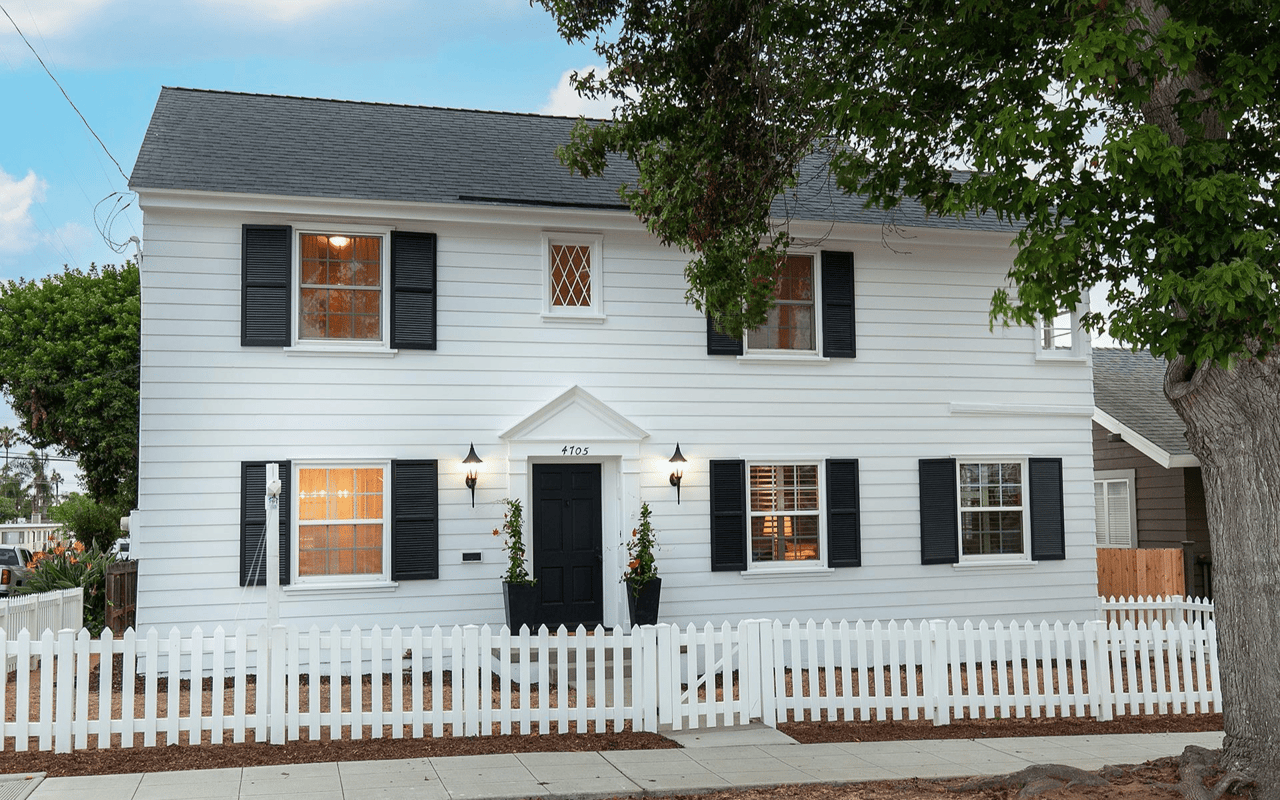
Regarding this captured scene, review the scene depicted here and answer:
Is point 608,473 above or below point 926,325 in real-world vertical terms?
below

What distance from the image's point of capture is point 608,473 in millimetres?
12852

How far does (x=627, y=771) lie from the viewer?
7.35 metres

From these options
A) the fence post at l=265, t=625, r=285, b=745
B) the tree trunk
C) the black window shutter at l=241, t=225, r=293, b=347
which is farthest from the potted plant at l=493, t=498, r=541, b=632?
the tree trunk

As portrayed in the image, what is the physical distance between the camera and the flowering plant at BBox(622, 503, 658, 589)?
12.1 meters

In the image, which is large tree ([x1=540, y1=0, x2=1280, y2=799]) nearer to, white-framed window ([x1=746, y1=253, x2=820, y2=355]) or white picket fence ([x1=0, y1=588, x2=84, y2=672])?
white-framed window ([x1=746, y1=253, x2=820, y2=355])

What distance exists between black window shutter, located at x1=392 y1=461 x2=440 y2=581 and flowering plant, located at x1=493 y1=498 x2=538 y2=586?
770 millimetres

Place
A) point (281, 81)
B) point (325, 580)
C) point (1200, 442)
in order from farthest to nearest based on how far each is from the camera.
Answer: point (281, 81) → point (325, 580) → point (1200, 442)

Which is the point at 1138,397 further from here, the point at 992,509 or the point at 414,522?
the point at 414,522

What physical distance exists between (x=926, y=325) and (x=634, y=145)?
6113mm

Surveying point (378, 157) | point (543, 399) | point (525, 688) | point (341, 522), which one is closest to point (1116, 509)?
point (543, 399)

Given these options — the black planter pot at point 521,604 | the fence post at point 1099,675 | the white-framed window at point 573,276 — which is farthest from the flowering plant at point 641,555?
the fence post at point 1099,675

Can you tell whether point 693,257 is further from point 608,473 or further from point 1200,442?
point 1200,442

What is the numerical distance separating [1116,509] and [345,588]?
1461 cm

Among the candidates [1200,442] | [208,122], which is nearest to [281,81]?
[208,122]
